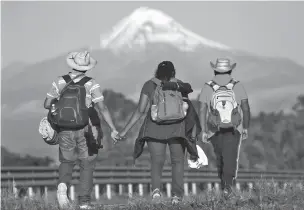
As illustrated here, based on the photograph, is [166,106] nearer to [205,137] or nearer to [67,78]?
[205,137]

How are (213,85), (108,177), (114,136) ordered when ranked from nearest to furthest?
1. (114,136)
2. (213,85)
3. (108,177)

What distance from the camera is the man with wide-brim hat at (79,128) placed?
12.3 metres

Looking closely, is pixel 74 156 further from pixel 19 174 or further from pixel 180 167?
pixel 19 174

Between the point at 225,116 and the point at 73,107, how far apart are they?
2352 millimetres

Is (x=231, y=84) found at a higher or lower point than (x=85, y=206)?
higher

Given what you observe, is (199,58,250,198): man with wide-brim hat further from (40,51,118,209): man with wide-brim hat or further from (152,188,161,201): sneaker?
(40,51,118,209): man with wide-brim hat

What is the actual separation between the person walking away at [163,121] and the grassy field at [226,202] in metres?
0.83

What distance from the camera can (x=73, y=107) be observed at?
1223 centimetres

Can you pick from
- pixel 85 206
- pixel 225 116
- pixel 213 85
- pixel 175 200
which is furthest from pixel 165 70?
pixel 85 206

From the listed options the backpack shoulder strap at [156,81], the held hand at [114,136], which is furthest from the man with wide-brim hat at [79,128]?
the backpack shoulder strap at [156,81]

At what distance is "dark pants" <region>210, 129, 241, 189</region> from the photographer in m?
13.8

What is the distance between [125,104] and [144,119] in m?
38.7

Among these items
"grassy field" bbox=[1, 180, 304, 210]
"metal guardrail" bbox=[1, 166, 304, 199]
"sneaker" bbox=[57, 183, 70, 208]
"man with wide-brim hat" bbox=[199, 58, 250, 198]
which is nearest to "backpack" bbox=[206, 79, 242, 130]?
"man with wide-brim hat" bbox=[199, 58, 250, 198]

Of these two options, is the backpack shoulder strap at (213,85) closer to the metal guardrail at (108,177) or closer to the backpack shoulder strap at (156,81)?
the backpack shoulder strap at (156,81)
